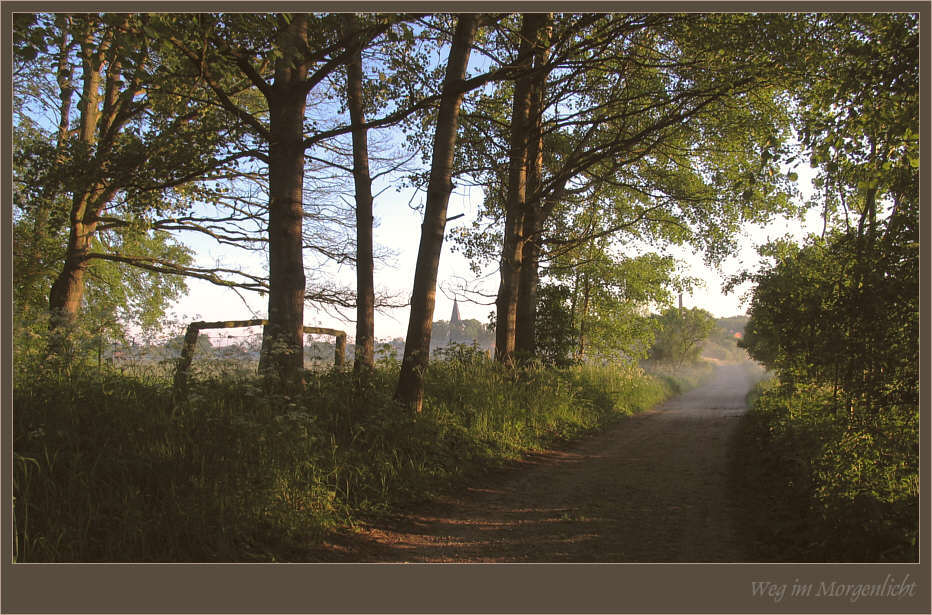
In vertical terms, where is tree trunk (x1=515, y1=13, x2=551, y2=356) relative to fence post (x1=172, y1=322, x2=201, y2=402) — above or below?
above

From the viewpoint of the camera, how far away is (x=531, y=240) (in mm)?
12156

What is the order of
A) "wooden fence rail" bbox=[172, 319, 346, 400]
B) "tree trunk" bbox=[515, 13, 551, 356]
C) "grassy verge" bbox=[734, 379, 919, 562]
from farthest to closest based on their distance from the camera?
"tree trunk" bbox=[515, 13, 551, 356] → "wooden fence rail" bbox=[172, 319, 346, 400] → "grassy verge" bbox=[734, 379, 919, 562]

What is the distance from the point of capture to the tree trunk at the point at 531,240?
11258mm

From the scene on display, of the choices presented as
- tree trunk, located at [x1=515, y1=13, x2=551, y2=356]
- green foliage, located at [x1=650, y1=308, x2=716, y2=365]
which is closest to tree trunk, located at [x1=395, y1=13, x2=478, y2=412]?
tree trunk, located at [x1=515, y1=13, x2=551, y2=356]

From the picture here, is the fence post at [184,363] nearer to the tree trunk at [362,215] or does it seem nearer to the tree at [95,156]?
the tree at [95,156]

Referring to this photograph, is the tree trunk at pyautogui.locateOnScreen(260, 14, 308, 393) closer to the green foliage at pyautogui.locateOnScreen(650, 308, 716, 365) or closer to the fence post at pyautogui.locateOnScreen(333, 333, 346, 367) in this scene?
the fence post at pyautogui.locateOnScreen(333, 333, 346, 367)

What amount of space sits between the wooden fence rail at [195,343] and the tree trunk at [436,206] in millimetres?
1264

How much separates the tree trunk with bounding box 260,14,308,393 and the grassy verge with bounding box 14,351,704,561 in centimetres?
75

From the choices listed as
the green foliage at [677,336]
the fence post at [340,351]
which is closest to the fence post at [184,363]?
the fence post at [340,351]

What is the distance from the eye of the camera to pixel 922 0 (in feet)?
14.1

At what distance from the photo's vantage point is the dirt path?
4020 millimetres

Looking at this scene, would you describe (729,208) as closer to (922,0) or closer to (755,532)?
(922,0)

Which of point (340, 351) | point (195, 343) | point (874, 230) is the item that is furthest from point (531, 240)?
point (195, 343)

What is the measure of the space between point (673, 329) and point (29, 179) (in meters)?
39.4
